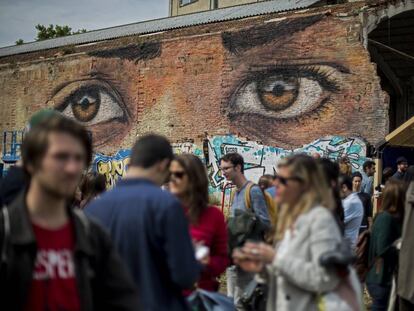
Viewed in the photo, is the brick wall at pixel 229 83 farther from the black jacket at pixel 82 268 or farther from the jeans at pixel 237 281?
the black jacket at pixel 82 268

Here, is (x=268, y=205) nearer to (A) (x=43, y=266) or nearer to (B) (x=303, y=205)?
(B) (x=303, y=205)

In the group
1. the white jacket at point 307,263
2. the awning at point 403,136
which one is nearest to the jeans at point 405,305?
the white jacket at point 307,263

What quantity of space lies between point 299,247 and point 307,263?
11 cm

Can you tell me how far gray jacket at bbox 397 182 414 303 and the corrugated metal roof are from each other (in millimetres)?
16284

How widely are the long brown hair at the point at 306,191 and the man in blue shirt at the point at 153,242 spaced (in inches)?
24.1

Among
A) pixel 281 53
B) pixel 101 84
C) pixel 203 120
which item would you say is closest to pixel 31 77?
pixel 101 84

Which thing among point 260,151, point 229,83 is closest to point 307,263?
point 260,151

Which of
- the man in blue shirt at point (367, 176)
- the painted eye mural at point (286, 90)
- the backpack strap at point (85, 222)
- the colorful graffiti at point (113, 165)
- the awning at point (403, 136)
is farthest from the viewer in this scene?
the colorful graffiti at point (113, 165)

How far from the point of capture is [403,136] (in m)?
13.0

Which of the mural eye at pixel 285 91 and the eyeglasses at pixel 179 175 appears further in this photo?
the mural eye at pixel 285 91

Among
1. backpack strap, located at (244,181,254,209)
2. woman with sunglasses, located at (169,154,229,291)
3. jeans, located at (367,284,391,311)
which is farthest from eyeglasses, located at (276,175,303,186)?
jeans, located at (367,284,391,311)

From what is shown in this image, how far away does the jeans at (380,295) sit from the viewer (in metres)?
5.81

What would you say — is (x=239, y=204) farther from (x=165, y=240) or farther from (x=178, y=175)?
(x=165, y=240)

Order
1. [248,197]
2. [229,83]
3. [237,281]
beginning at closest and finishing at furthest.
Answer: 1. [237,281]
2. [248,197]
3. [229,83]
